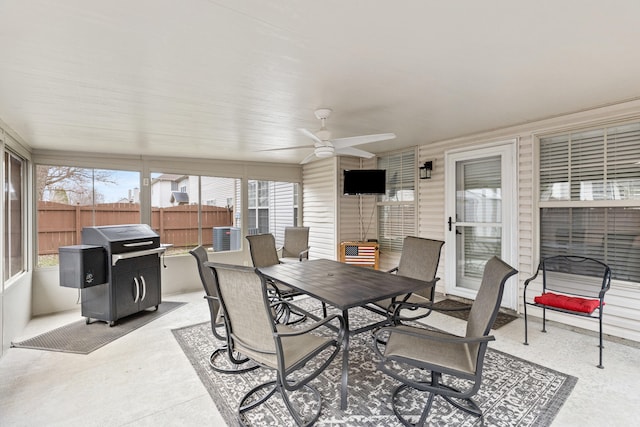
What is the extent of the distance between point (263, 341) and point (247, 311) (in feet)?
0.71

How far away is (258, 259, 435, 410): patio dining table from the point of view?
2.41m

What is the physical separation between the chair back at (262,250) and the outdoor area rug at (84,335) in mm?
1463

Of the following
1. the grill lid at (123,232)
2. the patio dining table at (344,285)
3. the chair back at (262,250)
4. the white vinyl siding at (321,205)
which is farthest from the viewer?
the white vinyl siding at (321,205)

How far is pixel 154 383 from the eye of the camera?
262 centimetres

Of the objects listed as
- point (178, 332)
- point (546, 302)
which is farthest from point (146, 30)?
point (546, 302)

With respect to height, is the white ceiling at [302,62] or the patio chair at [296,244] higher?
the white ceiling at [302,62]

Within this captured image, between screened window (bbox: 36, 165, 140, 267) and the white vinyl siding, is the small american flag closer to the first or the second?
the white vinyl siding

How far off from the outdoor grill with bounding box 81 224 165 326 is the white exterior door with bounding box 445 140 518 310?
4.44 metres

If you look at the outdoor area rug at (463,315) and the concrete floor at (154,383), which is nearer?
the concrete floor at (154,383)

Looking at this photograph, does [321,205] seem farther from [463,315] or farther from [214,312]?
[214,312]

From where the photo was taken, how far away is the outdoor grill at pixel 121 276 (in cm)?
395

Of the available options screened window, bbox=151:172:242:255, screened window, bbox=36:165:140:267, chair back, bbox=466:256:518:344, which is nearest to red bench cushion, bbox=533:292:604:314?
chair back, bbox=466:256:518:344

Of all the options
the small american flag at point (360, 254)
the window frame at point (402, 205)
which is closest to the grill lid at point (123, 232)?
the small american flag at point (360, 254)

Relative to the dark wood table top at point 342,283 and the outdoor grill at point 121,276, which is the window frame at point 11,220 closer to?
the outdoor grill at point 121,276
